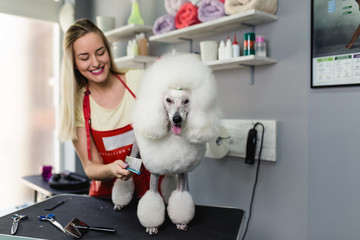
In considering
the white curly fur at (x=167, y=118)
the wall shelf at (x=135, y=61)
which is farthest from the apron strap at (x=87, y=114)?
the wall shelf at (x=135, y=61)

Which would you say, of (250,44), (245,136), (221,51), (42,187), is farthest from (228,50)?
(42,187)

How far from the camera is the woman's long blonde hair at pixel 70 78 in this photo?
1.26 meters

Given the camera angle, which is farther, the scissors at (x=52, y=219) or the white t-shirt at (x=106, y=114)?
the white t-shirt at (x=106, y=114)

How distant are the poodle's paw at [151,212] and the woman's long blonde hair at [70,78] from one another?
1.55ft

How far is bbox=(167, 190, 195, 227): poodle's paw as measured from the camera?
1.09 m

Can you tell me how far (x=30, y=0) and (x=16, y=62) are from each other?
0.58 m

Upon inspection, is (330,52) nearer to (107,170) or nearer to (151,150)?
(151,150)

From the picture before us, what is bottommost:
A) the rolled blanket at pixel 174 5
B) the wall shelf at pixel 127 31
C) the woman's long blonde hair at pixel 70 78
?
the woman's long blonde hair at pixel 70 78

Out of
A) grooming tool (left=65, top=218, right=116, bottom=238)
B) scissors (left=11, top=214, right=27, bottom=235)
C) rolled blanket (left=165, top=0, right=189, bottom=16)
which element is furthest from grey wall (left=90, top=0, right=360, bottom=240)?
scissors (left=11, top=214, right=27, bottom=235)

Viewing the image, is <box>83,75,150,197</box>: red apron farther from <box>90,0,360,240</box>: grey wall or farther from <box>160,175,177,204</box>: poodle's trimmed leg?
<box>90,0,360,240</box>: grey wall

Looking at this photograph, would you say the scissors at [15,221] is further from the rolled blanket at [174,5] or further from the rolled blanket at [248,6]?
Answer: the rolled blanket at [174,5]

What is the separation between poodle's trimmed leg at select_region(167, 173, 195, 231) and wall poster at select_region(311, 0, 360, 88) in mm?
901

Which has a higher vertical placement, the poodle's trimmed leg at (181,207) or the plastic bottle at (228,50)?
the plastic bottle at (228,50)

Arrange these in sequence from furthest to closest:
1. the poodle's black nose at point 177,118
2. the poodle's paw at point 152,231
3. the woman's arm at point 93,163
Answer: the woman's arm at point 93,163 < the poodle's paw at point 152,231 < the poodle's black nose at point 177,118
